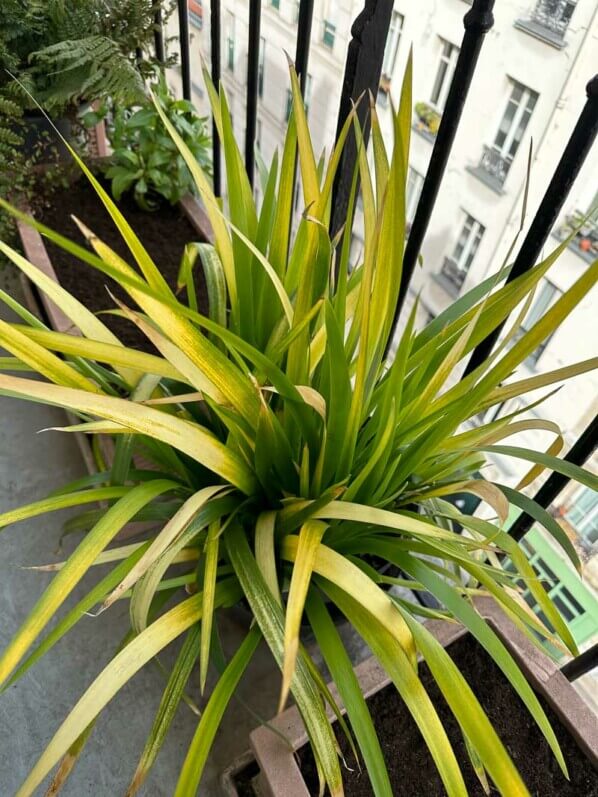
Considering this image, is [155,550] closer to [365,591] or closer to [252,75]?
[365,591]

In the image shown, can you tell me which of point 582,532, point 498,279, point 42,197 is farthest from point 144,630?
point 582,532

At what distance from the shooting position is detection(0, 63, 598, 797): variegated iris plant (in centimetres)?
45

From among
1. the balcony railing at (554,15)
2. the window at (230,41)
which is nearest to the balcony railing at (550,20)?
the balcony railing at (554,15)

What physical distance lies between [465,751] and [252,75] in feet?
3.21

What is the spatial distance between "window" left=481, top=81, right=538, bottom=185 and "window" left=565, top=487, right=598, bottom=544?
3.65 ft

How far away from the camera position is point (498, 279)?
58 cm

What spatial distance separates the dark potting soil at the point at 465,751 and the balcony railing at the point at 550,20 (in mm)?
1400

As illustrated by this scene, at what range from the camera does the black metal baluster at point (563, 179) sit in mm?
528

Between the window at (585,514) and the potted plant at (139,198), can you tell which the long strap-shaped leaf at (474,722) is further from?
the window at (585,514)

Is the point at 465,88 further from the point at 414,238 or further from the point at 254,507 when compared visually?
the point at 254,507

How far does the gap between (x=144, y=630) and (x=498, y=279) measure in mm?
449

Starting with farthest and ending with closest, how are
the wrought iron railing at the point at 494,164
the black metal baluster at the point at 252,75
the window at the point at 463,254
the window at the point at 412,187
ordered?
the window at the point at 463,254
the wrought iron railing at the point at 494,164
the window at the point at 412,187
the black metal baluster at the point at 252,75

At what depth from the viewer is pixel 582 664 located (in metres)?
0.72

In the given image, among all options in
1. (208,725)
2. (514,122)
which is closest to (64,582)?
(208,725)
